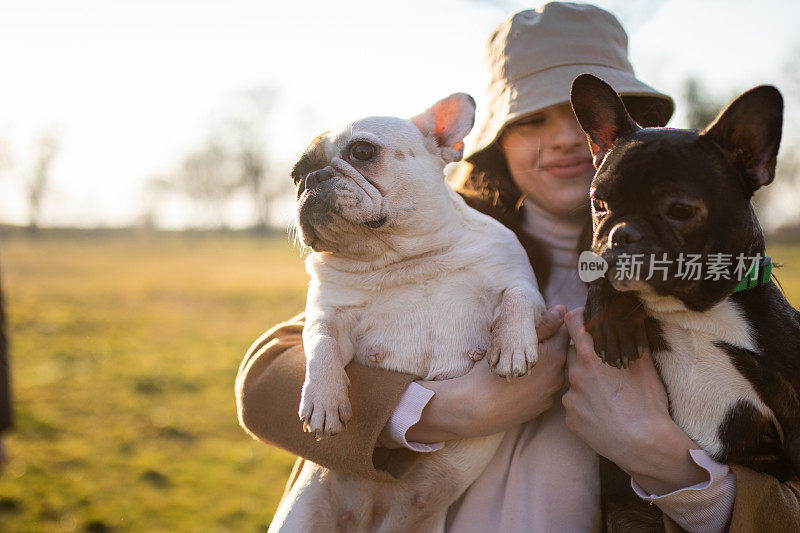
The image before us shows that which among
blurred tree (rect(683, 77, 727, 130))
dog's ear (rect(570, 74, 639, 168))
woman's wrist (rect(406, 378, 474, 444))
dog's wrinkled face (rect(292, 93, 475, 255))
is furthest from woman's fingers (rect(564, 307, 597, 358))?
blurred tree (rect(683, 77, 727, 130))

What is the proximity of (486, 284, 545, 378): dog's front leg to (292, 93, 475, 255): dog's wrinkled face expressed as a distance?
1.38 ft

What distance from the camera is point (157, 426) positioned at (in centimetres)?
641

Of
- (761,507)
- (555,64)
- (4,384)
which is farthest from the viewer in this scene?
(555,64)

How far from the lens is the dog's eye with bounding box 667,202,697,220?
146cm

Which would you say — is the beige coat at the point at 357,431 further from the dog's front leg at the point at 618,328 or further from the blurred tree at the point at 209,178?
the blurred tree at the point at 209,178

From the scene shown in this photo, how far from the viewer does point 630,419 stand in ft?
5.70

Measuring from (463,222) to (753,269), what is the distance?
909 millimetres

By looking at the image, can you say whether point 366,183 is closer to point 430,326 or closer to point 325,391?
point 430,326

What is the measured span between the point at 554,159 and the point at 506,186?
329 mm

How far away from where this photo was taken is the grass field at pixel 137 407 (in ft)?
15.4

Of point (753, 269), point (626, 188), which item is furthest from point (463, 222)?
point (753, 269)

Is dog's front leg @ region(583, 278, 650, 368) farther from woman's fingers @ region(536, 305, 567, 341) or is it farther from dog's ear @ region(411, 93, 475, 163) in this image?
dog's ear @ region(411, 93, 475, 163)

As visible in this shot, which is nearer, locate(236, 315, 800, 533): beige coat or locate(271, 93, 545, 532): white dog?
locate(236, 315, 800, 533): beige coat

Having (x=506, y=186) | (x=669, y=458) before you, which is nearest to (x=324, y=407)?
(x=669, y=458)
